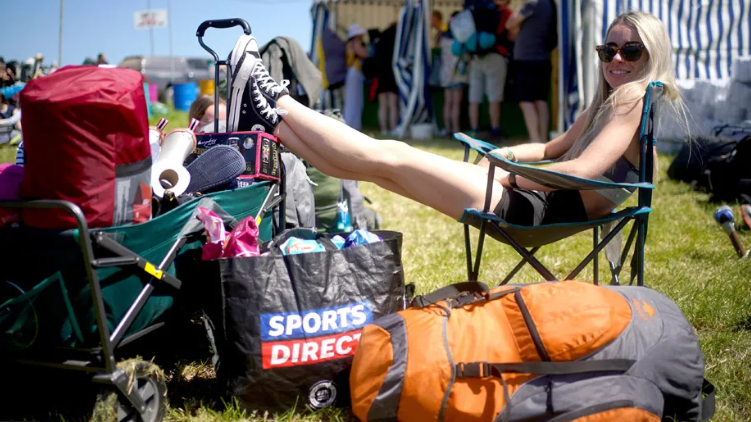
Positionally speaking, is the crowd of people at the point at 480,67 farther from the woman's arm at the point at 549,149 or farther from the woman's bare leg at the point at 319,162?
the woman's bare leg at the point at 319,162

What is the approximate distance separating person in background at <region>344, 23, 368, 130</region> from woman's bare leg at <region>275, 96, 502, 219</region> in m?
8.51

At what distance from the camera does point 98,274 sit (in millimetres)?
1822

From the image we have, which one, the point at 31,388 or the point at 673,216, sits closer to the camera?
the point at 31,388

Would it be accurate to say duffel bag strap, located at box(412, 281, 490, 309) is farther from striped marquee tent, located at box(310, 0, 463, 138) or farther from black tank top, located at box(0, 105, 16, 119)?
black tank top, located at box(0, 105, 16, 119)

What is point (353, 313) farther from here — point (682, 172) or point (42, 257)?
point (682, 172)

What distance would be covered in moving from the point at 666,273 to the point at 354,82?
27.7 feet

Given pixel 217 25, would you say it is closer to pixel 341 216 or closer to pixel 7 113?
pixel 341 216

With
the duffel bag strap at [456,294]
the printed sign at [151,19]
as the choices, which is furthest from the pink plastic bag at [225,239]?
the printed sign at [151,19]

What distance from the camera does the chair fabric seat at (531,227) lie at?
236 cm

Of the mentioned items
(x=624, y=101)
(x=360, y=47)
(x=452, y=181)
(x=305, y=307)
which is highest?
(x=360, y=47)

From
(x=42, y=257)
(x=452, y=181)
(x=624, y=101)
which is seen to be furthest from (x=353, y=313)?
(x=624, y=101)

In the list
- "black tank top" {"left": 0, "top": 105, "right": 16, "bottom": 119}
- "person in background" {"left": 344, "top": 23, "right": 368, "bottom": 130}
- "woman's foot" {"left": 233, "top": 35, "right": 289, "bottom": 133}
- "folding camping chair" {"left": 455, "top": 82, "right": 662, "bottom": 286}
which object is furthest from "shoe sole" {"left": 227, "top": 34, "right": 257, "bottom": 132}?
"person in background" {"left": 344, "top": 23, "right": 368, "bottom": 130}

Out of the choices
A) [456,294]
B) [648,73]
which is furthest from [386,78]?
[456,294]

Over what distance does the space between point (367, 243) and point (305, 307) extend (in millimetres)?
325
